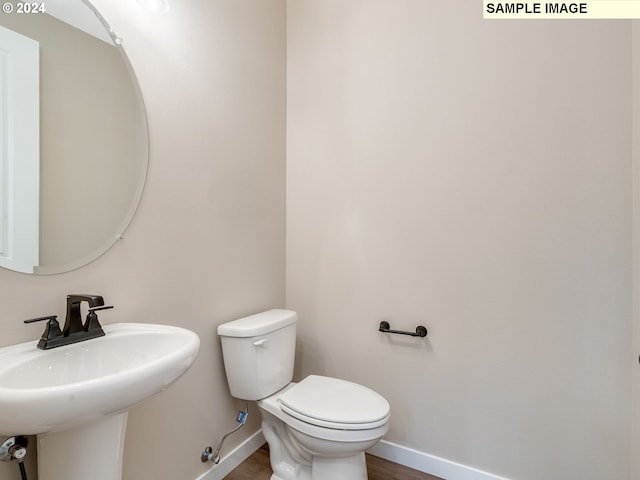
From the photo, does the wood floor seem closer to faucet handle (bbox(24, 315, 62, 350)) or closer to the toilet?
the toilet

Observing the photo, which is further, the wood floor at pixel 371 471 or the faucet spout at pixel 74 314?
the wood floor at pixel 371 471

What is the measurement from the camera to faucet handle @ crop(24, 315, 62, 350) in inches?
34.3

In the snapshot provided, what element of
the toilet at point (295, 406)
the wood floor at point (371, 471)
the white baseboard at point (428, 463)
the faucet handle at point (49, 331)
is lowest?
the wood floor at point (371, 471)

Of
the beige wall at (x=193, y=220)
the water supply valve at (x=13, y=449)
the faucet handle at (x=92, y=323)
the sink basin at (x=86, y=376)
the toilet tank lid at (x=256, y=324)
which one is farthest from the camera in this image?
the toilet tank lid at (x=256, y=324)

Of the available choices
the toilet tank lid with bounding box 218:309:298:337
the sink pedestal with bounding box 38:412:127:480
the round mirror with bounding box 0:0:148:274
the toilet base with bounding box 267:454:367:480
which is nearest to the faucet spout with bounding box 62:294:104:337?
the round mirror with bounding box 0:0:148:274

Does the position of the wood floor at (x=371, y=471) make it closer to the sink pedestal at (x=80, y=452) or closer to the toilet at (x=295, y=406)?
the toilet at (x=295, y=406)

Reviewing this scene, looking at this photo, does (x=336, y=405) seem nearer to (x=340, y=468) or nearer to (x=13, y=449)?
(x=340, y=468)

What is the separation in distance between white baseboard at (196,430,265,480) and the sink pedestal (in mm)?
649

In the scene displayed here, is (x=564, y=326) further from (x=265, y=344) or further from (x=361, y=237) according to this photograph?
(x=265, y=344)

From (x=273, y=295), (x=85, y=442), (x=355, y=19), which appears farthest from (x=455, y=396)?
(x=355, y=19)

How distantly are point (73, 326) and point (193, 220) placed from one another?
23.0 inches

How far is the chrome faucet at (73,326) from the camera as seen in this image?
881 millimetres

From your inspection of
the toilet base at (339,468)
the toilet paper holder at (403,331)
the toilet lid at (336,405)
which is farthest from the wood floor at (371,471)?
the toilet paper holder at (403,331)

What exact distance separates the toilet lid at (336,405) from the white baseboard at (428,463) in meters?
0.50
